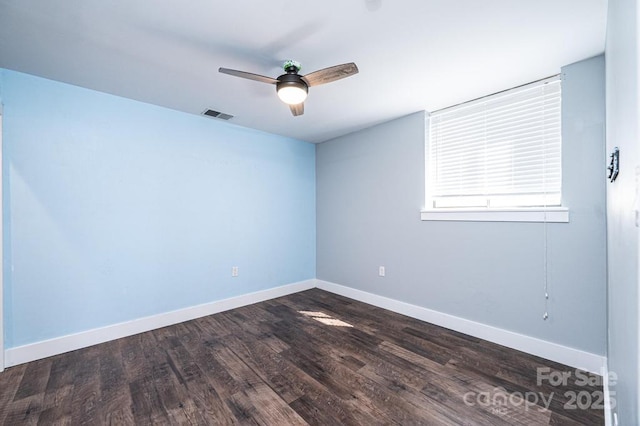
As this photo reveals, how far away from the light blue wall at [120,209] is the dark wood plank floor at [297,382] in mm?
477

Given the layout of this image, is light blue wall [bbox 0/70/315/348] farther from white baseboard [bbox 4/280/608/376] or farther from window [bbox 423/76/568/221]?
window [bbox 423/76/568/221]

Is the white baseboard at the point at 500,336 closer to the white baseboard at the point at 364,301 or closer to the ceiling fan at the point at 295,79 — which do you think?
the white baseboard at the point at 364,301

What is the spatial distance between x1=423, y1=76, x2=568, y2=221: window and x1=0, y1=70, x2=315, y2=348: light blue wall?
2.30 metres

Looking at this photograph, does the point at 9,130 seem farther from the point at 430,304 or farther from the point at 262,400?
the point at 430,304

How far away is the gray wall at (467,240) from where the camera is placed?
6.77 ft

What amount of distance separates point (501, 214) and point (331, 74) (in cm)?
200

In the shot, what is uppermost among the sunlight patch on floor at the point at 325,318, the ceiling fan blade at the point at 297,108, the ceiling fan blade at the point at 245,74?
the ceiling fan blade at the point at 245,74

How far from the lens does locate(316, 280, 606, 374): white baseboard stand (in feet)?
6.80

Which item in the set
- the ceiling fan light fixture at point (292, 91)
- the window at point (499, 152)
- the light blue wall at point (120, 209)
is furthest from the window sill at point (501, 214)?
the light blue wall at point (120, 209)

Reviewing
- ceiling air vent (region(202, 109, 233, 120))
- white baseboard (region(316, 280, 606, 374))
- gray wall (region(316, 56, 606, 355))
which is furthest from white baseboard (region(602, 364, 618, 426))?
ceiling air vent (region(202, 109, 233, 120))

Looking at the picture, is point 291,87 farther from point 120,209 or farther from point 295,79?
point 120,209

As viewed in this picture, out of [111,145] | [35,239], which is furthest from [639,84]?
[35,239]

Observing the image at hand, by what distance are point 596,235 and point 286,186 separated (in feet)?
11.3

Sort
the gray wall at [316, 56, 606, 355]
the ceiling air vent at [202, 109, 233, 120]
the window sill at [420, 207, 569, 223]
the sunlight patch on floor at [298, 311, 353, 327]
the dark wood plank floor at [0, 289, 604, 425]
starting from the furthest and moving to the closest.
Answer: the ceiling air vent at [202, 109, 233, 120] < the sunlight patch on floor at [298, 311, 353, 327] < the window sill at [420, 207, 569, 223] < the gray wall at [316, 56, 606, 355] < the dark wood plank floor at [0, 289, 604, 425]
